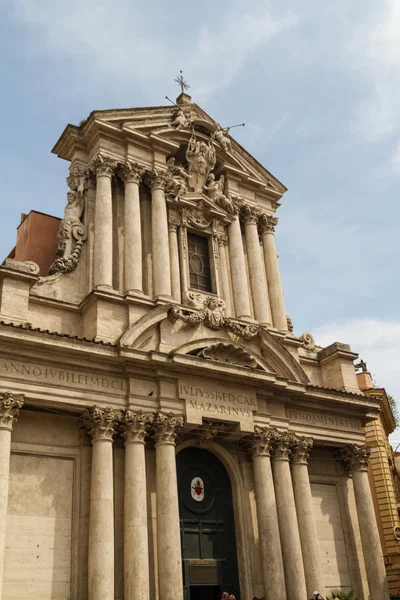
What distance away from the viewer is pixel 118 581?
14.6 m

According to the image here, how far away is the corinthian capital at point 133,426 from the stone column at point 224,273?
5259 millimetres

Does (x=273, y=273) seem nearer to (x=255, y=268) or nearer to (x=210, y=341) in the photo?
(x=255, y=268)

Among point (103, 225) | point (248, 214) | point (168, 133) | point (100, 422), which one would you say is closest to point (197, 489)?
point (100, 422)

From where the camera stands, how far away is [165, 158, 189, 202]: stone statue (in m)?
20.2

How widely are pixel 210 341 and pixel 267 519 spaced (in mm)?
4856

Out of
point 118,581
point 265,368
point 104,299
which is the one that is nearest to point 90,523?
point 118,581

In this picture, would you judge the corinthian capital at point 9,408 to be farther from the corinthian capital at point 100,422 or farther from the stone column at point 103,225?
the stone column at point 103,225

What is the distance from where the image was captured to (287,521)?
17.3 meters

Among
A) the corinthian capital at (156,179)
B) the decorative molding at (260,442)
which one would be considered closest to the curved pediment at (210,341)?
the decorative molding at (260,442)

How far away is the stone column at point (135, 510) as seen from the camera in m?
14.1

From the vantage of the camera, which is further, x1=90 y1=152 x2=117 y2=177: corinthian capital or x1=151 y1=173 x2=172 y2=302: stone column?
x1=90 y1=152 x2=117 y2=177: corinthian capital

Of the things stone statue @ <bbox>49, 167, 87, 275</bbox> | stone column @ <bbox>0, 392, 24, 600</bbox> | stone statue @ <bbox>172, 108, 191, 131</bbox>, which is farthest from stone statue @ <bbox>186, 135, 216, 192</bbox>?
stone column @ <bbox>0, 392, 24, 600</bbox>

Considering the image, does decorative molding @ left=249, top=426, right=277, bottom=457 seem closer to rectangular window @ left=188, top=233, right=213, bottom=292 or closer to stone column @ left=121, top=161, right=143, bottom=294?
rectangular window @ left=188, top=233, right=213, bottom=292

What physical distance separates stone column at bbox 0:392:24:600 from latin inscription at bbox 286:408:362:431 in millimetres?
8386
